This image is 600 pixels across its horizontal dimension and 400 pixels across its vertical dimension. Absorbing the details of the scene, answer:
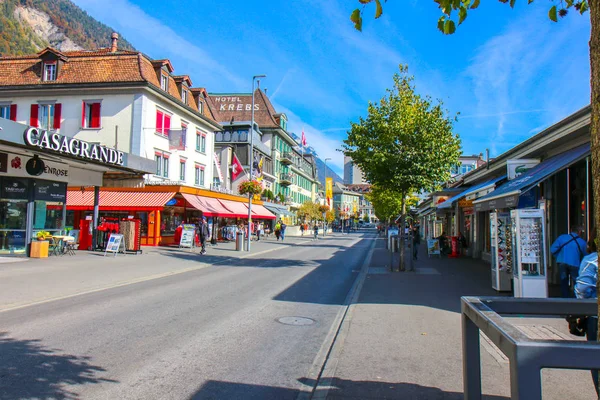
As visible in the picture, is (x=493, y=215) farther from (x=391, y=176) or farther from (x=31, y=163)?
Answer: (x=31, y=163)

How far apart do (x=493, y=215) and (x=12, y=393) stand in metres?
10.5

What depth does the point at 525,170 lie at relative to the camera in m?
13.9

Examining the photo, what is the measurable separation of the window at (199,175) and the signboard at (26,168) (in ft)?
53.5

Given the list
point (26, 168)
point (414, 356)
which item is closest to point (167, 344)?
point (414, 356)

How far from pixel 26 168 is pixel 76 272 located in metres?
6.11

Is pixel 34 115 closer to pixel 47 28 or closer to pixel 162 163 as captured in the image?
pixel 162 163

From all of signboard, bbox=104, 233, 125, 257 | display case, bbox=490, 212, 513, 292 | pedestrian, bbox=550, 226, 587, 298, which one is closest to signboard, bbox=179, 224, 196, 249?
signboard, bbox=104, 233, 125, 257

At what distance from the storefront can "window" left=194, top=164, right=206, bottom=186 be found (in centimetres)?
1514

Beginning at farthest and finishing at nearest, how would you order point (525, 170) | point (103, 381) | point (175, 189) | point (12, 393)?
point (175, 189)
point (525, 170)
point (103, 381)
point (12, 393)

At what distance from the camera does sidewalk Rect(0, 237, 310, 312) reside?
10.3 meters

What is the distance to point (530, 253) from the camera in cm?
982

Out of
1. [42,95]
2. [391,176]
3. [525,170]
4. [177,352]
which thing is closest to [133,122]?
[42,95]

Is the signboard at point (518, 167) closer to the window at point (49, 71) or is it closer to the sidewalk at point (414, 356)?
the sidewalk at point (414, 356)

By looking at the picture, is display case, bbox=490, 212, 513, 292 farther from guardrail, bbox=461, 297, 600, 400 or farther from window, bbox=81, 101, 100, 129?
window, bbox=81, 101, 100, 129
